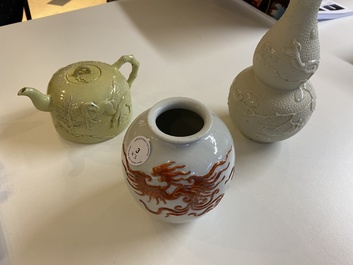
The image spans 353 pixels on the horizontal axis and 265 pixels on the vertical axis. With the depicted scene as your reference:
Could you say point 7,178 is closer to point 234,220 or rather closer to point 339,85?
point 234,220

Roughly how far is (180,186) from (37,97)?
334mm

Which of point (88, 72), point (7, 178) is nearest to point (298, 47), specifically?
point (88, 72)

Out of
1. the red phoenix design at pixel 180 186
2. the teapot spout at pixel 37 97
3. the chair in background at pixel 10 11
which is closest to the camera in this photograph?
the red phoenix design at pixel 180 186

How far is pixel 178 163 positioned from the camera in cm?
45

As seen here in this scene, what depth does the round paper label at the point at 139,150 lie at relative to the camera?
0.46 meters

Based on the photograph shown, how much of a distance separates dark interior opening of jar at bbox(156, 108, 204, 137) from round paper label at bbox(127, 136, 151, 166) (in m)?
0.06

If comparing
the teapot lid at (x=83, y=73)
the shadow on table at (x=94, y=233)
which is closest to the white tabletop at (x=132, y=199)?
the shadow on table at (x=94, y=233)

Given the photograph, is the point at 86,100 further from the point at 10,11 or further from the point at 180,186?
the point at 10,11

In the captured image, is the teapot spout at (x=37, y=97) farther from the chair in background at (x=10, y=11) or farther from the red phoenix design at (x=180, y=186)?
the chair in background at (x=10, y=11)

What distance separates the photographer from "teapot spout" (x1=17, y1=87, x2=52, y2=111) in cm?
60

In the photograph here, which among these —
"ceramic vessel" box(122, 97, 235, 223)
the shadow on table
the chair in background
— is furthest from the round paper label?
the chair in background

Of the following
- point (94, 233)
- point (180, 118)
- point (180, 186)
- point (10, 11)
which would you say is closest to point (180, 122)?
point (180, 118)

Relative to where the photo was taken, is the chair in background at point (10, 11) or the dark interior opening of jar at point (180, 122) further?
the chair in background at point (10, 11)

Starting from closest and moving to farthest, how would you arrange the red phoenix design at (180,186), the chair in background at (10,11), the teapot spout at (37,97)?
the red phoenix design at (180,186), the teapot spout at (37,97), the chair in background at (10,11)
